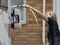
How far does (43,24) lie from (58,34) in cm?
189

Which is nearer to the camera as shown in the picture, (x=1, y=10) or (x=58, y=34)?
(x=1, y=10)

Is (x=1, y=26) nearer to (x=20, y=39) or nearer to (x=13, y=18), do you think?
(x=13, y=18)

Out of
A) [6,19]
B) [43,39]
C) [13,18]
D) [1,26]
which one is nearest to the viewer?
[1,26]

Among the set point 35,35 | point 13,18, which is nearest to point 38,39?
point 35,35

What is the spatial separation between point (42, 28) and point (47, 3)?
0.55 metres

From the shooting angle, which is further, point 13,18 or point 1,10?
point 13,18

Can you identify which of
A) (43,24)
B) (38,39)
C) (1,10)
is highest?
(1,10)

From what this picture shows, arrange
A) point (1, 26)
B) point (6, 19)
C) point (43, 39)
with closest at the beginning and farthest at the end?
1. point (1, 26)
2. point (6, 19)
3. point (43, 39)

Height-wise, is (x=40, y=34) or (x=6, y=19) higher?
(x=6, y=19)

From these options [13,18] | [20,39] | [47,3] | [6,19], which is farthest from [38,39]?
[6,19]

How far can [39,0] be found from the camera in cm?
447

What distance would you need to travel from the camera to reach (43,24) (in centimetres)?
444

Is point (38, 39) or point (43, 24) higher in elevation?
point (43, 24)

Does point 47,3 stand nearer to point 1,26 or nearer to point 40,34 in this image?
point 40,34
